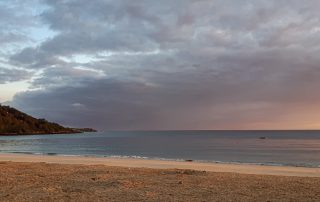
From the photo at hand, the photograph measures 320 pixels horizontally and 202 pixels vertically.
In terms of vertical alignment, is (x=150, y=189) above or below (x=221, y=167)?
above

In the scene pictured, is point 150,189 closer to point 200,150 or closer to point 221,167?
point 221,167

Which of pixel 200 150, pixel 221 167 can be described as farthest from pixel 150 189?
pixel 200 150

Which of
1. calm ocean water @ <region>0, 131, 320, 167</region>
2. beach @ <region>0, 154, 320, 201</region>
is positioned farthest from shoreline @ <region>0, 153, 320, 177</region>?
beach @ <region>0, 154, 320, 201</region>

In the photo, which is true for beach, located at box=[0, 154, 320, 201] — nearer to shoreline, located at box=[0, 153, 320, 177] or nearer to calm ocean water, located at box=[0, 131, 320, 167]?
shoreline, located at box=[0, 153, 320, 177]

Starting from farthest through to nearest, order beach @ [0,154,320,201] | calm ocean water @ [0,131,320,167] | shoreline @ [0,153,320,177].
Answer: calm ocean water @ [0,131,320,167]
shoreline @ [0,153,320,177]
beach @ [0,154,320,201]

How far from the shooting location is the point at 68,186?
14969 mm

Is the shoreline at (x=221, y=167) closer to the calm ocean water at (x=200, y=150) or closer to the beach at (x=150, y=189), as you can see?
the calm ocean water at (x=200, y=150)

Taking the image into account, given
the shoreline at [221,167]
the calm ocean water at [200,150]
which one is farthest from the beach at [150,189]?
the calm ocean water at [200,150]

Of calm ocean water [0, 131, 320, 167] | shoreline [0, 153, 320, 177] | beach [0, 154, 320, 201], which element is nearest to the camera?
beach [0, 154, 320, 201]

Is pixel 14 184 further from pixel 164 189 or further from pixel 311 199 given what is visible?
pixel 311 199

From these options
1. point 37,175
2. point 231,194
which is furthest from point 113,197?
point 37,175

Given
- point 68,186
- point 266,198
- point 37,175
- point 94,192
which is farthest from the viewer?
point 37,175

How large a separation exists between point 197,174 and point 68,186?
6.86 meters

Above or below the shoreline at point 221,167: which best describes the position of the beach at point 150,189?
above
